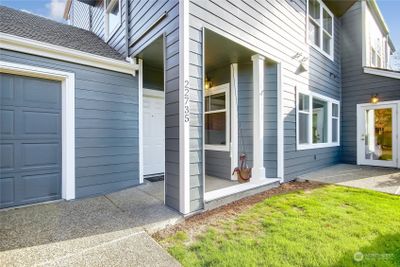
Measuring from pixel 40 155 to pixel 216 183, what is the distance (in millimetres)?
3175

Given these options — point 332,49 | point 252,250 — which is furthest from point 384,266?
point 332,49

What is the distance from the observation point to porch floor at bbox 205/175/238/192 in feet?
13.8

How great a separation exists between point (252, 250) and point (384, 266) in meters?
1.15

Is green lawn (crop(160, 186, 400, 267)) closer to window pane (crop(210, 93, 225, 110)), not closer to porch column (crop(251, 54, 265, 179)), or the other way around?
porch column (crop(251, 54, 265, 179))

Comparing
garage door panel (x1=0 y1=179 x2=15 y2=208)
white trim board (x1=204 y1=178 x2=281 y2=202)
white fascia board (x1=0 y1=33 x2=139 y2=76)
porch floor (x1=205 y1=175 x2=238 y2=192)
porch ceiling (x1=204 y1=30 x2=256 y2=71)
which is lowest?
porch floor (x1=205 y1=175 x2=238 y2=192)

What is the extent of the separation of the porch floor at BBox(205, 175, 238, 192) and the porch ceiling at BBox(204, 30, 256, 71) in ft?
8.65

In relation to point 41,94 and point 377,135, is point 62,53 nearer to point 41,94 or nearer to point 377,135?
point 41,94

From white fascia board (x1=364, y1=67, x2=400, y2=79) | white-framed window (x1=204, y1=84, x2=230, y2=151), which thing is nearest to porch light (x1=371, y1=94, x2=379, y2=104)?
white fascia board (x1=364, y1=67, x2=400, y2=79)

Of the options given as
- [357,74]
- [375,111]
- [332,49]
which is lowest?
[375,111]

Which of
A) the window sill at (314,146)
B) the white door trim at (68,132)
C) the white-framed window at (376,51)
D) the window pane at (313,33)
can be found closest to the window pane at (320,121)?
the window sill at (314,146)

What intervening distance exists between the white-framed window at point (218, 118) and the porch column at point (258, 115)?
25.9 inches

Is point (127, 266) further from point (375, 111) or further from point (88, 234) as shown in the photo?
point (375, 111)

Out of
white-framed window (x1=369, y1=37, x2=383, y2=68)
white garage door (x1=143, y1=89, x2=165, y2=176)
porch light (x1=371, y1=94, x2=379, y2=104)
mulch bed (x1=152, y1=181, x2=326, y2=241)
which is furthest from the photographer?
white-framed window (x1=369, y1=37, x2=383, y2=68)

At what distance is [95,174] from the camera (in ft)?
13.1
